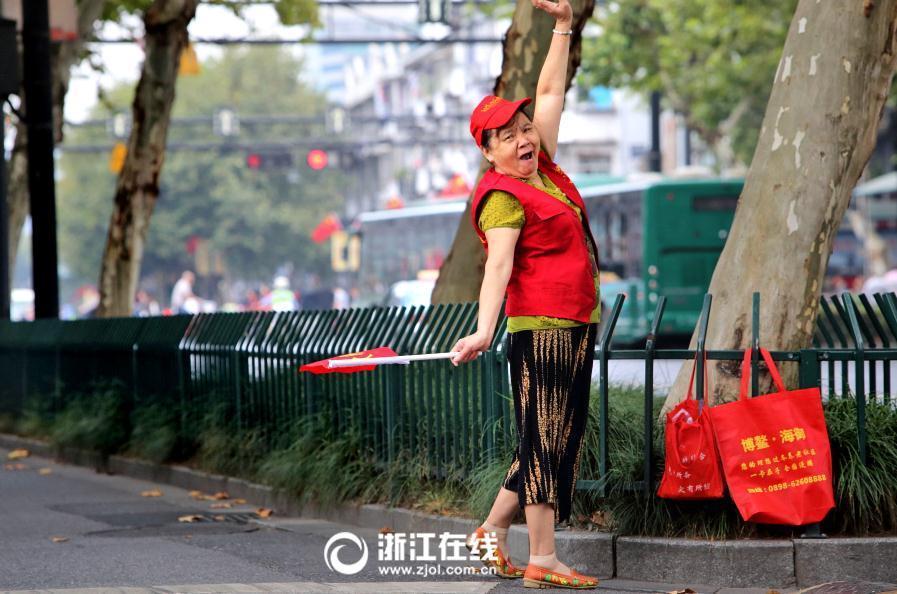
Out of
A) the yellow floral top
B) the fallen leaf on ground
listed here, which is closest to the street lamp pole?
the fallen leaf on ground

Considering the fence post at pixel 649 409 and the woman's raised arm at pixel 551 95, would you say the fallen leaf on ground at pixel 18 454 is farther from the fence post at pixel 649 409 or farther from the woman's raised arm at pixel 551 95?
the woman's raised arm at pixel 551 95

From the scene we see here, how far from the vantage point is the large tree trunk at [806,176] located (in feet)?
23.9

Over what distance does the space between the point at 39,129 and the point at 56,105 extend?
446 cm

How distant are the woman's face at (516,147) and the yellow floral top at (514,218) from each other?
0.11 metres

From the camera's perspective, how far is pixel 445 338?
8.04 m

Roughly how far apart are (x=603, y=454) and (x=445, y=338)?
156 cm

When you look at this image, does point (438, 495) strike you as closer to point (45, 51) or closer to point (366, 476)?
point (366, 476)

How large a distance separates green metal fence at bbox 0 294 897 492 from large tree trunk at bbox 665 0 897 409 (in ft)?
0.83

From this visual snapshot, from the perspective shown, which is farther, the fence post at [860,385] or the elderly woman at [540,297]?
the fence post at [860,385]

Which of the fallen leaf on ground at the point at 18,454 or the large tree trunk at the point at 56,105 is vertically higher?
the large tree trunk at the point at 56,105

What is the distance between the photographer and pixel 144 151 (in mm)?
17422

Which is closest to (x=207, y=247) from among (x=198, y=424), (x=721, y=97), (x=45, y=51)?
(x=721, y=97)

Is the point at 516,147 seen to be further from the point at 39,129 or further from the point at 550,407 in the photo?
the point at 39,129

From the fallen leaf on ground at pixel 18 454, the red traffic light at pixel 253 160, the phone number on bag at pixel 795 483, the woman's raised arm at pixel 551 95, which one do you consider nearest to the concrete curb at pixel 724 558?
the phone number on bag at pixel 795 483
